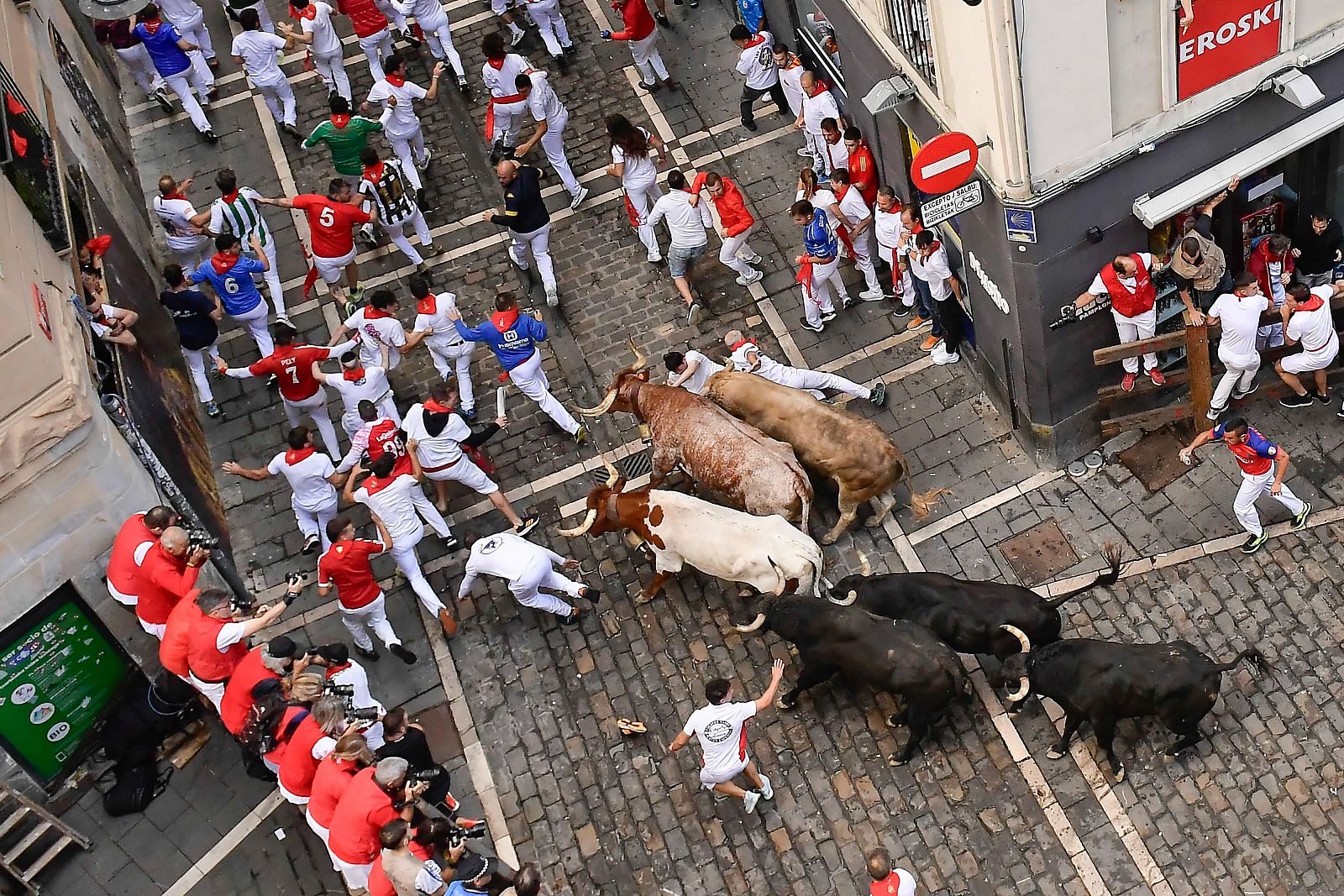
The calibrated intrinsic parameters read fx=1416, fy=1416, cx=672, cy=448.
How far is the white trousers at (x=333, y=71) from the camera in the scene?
20609mm

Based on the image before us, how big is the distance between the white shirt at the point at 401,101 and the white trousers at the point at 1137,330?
31.7 ft

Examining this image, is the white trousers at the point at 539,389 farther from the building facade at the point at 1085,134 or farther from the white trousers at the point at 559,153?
the building facade at the point at 1085,134

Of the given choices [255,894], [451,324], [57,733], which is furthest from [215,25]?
[255,894]

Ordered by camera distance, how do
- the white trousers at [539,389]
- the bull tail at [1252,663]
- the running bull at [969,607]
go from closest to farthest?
the bull tail at [1252,663]
the running bull at [969,607]
the white trousers at [539,389]

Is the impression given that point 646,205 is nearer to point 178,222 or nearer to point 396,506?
point 396,506

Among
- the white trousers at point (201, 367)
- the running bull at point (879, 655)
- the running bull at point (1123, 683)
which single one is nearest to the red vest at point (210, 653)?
the white trousers at point (201, 367)

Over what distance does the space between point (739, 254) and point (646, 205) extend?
5.13 ft

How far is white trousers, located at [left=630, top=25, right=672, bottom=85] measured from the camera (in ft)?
65.0

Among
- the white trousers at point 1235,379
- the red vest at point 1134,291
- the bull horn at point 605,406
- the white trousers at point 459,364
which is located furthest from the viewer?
the white trousers at point 459,364

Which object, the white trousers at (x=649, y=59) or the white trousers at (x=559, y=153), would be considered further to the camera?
the white trousers at (x=649, y=59)

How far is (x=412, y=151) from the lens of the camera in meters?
19.8

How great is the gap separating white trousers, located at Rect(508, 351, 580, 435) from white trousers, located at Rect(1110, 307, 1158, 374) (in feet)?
20.0

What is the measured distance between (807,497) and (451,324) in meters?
4.83

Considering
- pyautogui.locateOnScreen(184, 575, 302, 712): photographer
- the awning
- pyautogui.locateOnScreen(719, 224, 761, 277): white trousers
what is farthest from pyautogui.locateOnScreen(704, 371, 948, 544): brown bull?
pyautogui.locateOnScreen(184, 575, 302, 712): photographer
